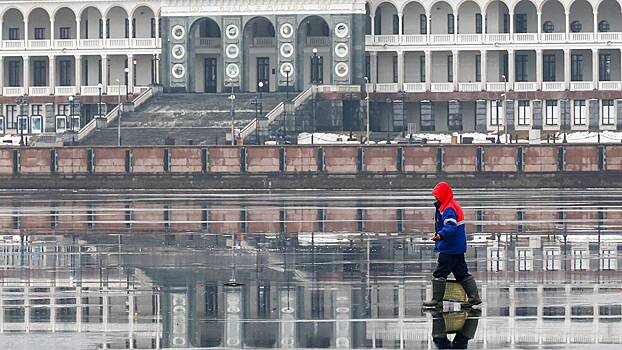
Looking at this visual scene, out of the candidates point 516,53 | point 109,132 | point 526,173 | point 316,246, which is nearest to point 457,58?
point 516,53

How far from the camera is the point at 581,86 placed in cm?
12188

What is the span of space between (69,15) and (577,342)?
10989 cm

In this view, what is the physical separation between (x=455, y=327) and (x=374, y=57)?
100.0m

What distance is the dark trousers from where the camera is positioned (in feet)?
90.6

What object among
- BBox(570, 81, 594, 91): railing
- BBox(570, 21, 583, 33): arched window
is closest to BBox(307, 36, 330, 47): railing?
BBox(570, 21, 583, 33): arched window

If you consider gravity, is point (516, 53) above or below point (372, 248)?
above

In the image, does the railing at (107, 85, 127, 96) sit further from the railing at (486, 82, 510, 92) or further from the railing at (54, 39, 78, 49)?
the railing at (486, 82, 510, 92)

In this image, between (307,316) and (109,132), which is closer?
(307,316)

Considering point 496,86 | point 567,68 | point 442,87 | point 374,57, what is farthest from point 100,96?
point 567,68

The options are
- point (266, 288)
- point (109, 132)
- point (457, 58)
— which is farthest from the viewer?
point (457, 58)

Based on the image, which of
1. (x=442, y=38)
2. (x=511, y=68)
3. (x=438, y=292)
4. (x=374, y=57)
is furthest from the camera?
(x=374, y=57)

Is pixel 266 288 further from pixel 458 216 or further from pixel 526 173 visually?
pixel 526 173

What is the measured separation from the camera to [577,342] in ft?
78.0

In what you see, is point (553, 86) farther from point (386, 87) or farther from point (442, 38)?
point (386, 87)
